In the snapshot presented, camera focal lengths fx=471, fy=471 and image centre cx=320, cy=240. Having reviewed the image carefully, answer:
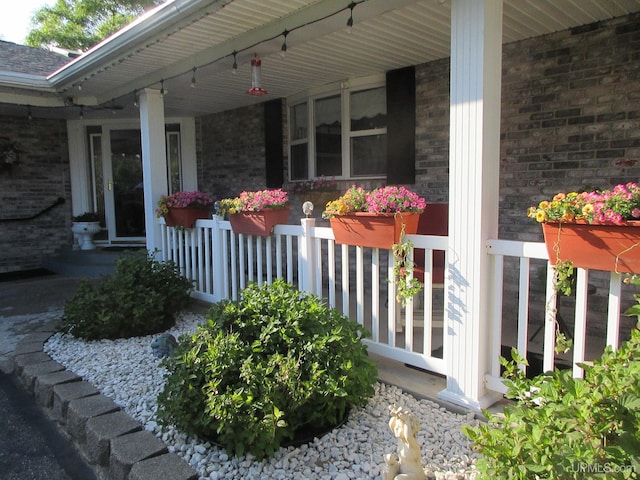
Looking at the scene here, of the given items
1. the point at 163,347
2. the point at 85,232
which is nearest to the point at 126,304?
the point at 163,347

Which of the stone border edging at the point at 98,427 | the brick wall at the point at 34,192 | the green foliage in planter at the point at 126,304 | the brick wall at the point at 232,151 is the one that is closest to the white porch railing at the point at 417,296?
the green foliage in planter at the point at 126,304

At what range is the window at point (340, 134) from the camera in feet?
16.7

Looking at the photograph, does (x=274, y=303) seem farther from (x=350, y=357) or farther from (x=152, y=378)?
(x=152, y=378)

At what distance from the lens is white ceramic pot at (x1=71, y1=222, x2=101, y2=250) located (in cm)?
735

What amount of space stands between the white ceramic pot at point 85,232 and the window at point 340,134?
11.5 ft

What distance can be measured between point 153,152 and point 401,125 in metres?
2.70

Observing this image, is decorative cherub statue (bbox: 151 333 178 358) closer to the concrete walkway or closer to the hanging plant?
the concrete walkway

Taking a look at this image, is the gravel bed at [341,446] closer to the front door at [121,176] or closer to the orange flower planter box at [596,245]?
the orange flower planter box at [596,245]

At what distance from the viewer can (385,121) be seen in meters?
5.01

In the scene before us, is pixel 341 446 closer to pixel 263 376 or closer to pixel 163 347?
pixel 263 376

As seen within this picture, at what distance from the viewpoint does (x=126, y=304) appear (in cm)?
384

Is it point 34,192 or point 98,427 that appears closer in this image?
point 98,427

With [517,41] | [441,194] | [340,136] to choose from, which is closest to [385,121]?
[340,136]

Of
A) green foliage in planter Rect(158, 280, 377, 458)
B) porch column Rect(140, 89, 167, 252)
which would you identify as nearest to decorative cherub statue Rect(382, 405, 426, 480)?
green foliage in planter Rect(158, 280, 377, 458)
